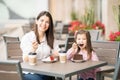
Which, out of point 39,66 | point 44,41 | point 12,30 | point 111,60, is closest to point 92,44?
point 111,60

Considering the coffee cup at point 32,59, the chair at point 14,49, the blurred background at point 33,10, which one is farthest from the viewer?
the blurred background at point 33,10

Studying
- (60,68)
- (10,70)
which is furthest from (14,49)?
(10,70)

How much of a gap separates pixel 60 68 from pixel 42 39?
722mm

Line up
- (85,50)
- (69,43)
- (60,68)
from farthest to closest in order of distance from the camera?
(69,43), (85,50), (60,68)

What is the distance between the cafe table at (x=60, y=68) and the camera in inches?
104

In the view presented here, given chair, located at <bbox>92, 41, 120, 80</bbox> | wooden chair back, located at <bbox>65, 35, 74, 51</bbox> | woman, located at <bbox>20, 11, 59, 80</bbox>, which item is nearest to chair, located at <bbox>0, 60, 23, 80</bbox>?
woman, located at <bbox>20, 11, 59, 80</bbox>

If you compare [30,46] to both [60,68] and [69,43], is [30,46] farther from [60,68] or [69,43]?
[69,43]

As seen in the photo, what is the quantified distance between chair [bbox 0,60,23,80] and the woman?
35.0 inches

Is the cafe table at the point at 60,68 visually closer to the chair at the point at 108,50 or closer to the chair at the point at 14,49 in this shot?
the chair at the point at 108,50

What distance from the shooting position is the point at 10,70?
7.77 feet

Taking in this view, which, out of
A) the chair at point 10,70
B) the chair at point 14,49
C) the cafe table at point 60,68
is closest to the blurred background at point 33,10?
the chair at point 14,49

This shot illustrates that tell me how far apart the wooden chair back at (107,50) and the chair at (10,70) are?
1.36 m

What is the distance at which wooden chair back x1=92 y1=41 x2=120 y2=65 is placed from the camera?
3.43m

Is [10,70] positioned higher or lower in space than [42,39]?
lower
